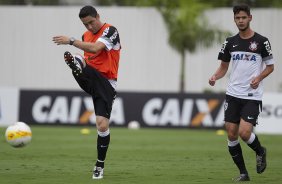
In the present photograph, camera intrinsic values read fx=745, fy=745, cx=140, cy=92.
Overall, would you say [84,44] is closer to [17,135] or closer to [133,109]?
[17,135]

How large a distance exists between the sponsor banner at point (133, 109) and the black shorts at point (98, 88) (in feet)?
51.1

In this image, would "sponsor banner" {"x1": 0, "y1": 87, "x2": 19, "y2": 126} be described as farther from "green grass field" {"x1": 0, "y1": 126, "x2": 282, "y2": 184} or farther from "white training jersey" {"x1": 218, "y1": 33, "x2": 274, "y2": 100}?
"white training jersey" {"x1": 218, "y1": 33, "x2": 274, "y2": 100}

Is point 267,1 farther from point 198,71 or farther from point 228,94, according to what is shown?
point 228,94

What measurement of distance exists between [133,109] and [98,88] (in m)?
15.9

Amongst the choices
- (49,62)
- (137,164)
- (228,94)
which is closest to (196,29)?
(49,62)

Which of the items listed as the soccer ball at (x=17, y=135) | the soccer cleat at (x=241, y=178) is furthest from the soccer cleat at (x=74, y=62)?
the soccer ball at (x=17, y=135)

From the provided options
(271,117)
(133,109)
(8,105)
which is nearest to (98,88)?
(271,117)

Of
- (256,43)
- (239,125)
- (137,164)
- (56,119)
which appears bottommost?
→ (56,119)

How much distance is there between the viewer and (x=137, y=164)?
46.5 feet

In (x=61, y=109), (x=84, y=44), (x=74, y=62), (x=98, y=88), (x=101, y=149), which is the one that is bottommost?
(x=61, y=109)

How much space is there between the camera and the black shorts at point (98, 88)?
11625mm

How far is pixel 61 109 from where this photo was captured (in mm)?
27938

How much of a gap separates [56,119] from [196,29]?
11.0 m

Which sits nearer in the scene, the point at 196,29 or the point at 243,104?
the point at 243,104
